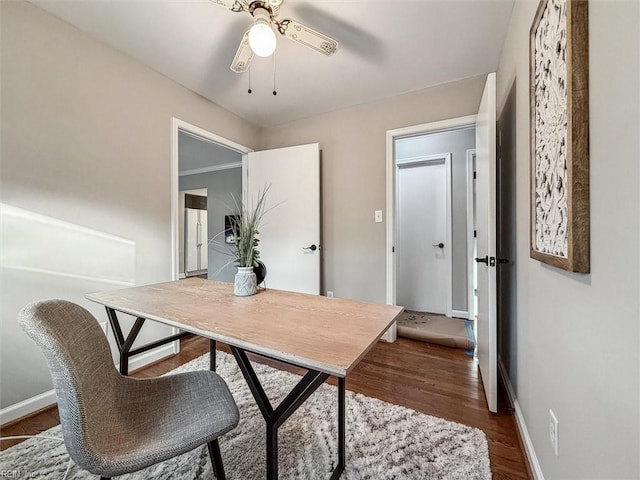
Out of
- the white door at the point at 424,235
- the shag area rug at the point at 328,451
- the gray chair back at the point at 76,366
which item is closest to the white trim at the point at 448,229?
the white door at the point at 424,235

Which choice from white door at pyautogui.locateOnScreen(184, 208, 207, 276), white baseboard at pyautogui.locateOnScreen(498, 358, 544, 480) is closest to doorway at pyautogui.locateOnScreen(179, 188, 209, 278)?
white door at pyautogui.locateOnScreen(184, 208, 207, 276)

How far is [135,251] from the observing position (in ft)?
7.00

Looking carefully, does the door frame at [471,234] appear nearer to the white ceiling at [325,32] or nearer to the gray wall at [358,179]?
the gray wall at [358,179]

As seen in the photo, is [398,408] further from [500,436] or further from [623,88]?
[623,88]

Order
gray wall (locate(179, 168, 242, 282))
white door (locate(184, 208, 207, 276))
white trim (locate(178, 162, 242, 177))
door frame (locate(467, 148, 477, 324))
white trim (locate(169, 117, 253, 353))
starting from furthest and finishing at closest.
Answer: white door (locate(184, 208, 207, 276)) → gray wall (locate(179, 168, 242, 282)) → white trim (locate(178, 162, 242, 177)) → door frame (locate(467, 148, 477, 324)) → white trim (locate(169, 117, 253, 353))

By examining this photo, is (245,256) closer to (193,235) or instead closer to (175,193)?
(175,193)

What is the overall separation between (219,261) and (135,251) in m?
2.93

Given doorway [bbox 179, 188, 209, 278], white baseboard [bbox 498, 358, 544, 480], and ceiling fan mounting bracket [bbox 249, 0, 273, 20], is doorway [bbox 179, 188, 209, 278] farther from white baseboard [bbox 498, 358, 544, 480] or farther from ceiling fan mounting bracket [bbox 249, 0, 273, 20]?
white baseboard [bbox 498, 358, 544, 480]

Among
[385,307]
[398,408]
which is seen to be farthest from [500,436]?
[385,307]

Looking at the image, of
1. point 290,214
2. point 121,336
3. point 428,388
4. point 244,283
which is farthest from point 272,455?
point 290,214

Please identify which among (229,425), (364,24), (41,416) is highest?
(364,24)

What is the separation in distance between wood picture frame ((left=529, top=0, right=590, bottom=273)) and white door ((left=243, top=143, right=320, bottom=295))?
6.55 ft

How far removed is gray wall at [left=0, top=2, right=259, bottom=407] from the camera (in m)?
1.54

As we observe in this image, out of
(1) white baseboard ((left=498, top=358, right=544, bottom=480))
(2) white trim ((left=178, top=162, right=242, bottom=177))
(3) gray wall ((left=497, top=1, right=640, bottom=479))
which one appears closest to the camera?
(3) gray wall ((left=497, top=1, right=640, bottom=479))
